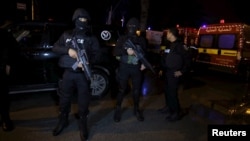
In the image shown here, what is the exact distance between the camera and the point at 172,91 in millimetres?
5383

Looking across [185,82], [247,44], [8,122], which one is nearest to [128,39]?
[8,122]

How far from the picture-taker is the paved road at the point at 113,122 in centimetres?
454

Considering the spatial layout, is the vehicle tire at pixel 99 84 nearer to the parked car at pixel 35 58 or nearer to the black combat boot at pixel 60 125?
the parked car at pixel 35 58

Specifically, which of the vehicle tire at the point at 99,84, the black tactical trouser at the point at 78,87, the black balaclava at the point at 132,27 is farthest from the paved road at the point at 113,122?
the black balaclava at the point at 132,27

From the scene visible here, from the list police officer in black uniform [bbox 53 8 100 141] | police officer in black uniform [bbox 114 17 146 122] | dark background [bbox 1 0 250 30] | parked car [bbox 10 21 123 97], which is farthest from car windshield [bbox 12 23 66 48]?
dark background [bbox 1 0 250 30]

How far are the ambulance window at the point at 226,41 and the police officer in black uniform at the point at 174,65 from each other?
598 centimetres

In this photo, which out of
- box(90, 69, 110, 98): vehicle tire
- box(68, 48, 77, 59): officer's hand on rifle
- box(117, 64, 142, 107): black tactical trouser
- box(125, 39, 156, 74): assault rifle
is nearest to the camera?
box(68, 48, 77, 59): officer's hand on rifle

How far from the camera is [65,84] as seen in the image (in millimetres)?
4352

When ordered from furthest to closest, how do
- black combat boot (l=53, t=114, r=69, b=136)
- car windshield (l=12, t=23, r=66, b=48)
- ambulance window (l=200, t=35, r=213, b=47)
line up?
ambulance window (l=200, t=35, r=213, b=47)
car windshield (l=12, t=23, r=66, b=48)
black combat boot (l=53, t=114, r=69, b=136)

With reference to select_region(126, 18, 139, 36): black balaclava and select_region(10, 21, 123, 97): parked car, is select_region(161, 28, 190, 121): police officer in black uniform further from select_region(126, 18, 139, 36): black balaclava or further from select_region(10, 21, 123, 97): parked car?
select_region(10, 21, 123, 97): parked car

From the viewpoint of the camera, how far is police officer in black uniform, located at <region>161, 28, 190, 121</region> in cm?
523

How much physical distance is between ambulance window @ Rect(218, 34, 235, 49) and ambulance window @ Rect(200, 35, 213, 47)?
23.2 inches

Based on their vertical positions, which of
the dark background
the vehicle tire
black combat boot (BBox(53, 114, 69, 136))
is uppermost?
the dark background

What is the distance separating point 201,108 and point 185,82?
10.9 feet
